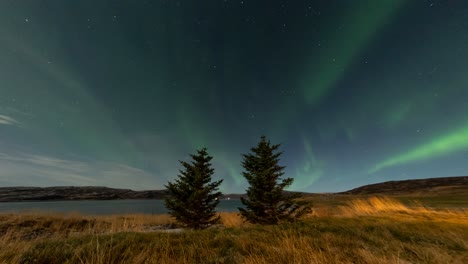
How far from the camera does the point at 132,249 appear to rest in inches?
146

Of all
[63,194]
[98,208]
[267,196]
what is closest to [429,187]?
[267,196]

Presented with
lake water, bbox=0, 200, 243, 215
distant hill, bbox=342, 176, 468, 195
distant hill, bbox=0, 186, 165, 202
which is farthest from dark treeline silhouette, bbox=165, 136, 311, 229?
distant hill, bbox=0, 186, 165, 202

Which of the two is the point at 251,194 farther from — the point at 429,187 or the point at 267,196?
the point at 429,187

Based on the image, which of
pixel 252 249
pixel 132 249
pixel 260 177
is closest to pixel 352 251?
pixel 252 249

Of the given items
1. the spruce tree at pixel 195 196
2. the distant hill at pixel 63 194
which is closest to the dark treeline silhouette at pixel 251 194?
the spruce tree at pixel 195 196

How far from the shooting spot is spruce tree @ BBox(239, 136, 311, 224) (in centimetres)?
1145

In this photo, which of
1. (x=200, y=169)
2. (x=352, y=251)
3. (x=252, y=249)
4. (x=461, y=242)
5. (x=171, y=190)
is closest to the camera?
(x=352, y=251)

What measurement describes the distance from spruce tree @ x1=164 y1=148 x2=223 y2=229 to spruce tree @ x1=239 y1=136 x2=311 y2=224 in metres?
2.73

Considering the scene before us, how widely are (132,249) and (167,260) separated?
3.14 feet

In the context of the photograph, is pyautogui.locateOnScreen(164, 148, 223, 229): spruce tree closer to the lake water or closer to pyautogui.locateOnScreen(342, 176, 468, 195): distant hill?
the lake water

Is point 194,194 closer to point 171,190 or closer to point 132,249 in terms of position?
point 171,190

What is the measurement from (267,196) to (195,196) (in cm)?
447

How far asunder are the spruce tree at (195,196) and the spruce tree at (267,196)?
107 inches

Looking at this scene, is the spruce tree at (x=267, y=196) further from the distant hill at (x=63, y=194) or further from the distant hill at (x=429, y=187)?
the distant hill at (x=63, y=194)
